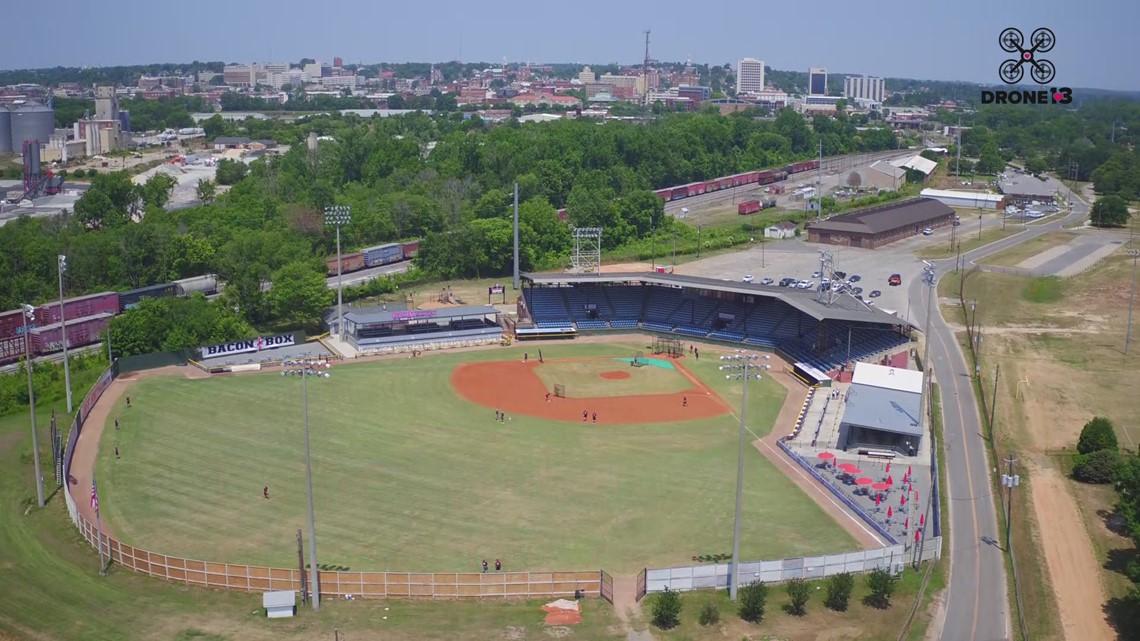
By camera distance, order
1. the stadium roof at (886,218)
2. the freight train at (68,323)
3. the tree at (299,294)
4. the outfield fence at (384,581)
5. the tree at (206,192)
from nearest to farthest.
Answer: the outfield fence at (384,581) → the freight train at (68,323) → the tree at (299,294) → the stadium roof at (886,218) → the tree at (206,192)

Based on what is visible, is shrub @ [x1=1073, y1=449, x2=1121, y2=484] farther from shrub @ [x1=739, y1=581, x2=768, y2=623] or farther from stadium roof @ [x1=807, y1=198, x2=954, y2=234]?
stadium roof @ [x1=807, y1=198, x2=954, y2=234]

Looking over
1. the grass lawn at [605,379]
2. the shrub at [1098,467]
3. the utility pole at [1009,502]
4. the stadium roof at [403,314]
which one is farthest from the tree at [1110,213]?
the utility pole at [1009,502]

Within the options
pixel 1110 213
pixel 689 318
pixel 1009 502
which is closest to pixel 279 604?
pixel 1009 502

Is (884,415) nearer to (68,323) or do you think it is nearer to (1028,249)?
(68,323)

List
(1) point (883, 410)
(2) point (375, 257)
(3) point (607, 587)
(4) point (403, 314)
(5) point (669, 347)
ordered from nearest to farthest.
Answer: (3) point (607, 587), (1) point (883, 410), (5) point (669, 347), (4) point (403, 314), (2) point (375, 257)

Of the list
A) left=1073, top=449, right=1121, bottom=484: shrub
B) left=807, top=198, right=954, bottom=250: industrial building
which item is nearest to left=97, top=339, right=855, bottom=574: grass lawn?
left=1073, top=449, right=1121, bottom=484: shrub

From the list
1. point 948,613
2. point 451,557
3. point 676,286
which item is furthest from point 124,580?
point 676,286

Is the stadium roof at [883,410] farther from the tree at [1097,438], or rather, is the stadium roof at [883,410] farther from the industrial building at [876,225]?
the industrial building at [876,225]
